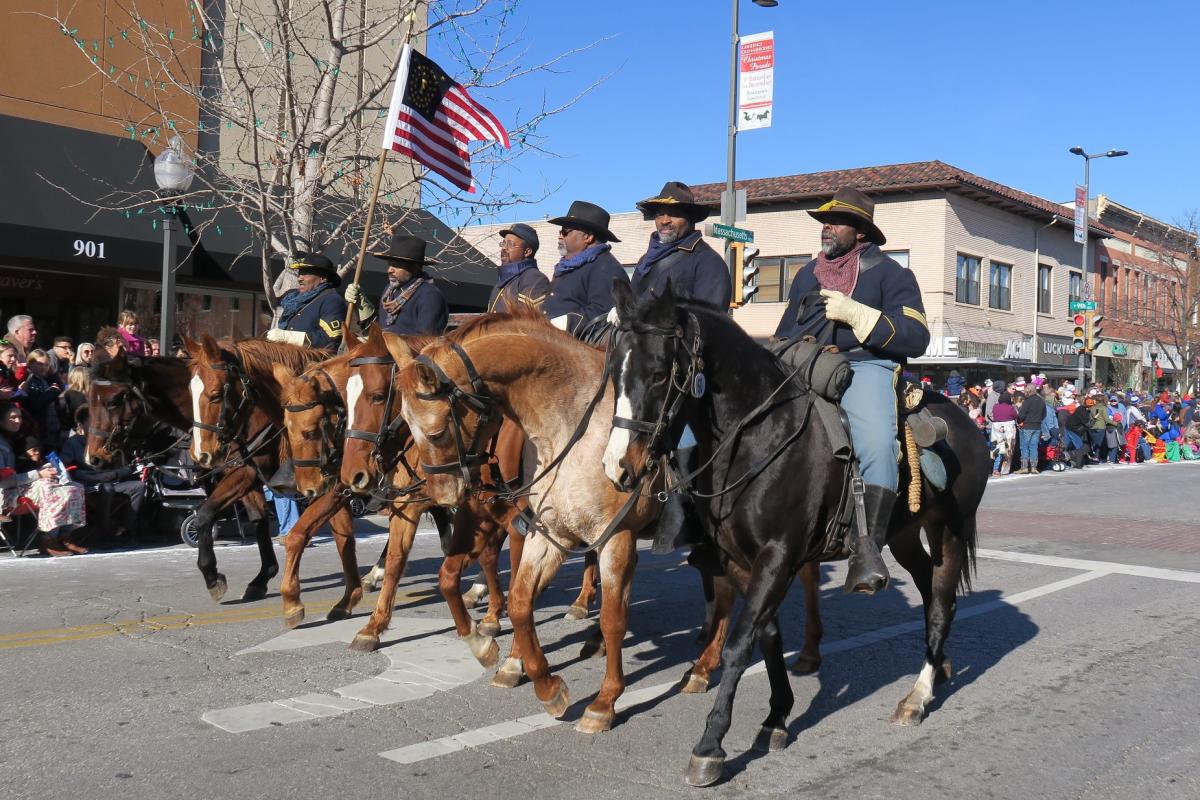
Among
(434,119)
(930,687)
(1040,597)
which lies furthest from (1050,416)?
(930,687)

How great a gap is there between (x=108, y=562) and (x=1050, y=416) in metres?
22.1

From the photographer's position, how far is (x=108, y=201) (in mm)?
15312

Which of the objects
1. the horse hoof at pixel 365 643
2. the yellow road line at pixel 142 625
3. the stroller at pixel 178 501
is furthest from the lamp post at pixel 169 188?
the horse hoof at pixel 365 643

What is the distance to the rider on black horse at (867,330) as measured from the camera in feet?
17.4

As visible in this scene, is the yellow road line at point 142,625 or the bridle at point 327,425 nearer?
the yellow road line at point 142,625

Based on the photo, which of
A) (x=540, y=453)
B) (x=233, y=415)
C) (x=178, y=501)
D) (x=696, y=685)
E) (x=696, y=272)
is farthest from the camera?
(x=178, y=501)

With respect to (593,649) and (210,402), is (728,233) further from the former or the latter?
(593,649)

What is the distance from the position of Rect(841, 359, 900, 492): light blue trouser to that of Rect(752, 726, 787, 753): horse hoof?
131 cm

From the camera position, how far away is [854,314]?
5441mm

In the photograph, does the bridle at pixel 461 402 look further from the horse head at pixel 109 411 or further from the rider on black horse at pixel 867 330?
the horse head at pixel 109 411

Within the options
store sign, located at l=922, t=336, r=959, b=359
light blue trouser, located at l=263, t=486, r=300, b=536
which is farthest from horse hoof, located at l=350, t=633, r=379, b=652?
store sign, located at l=922, t=336, r=959, b=359

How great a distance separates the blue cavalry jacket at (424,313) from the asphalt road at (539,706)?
7.16 ft

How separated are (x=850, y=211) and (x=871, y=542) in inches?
72.0

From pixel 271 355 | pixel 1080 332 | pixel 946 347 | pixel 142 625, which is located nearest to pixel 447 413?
pixel 271 355
